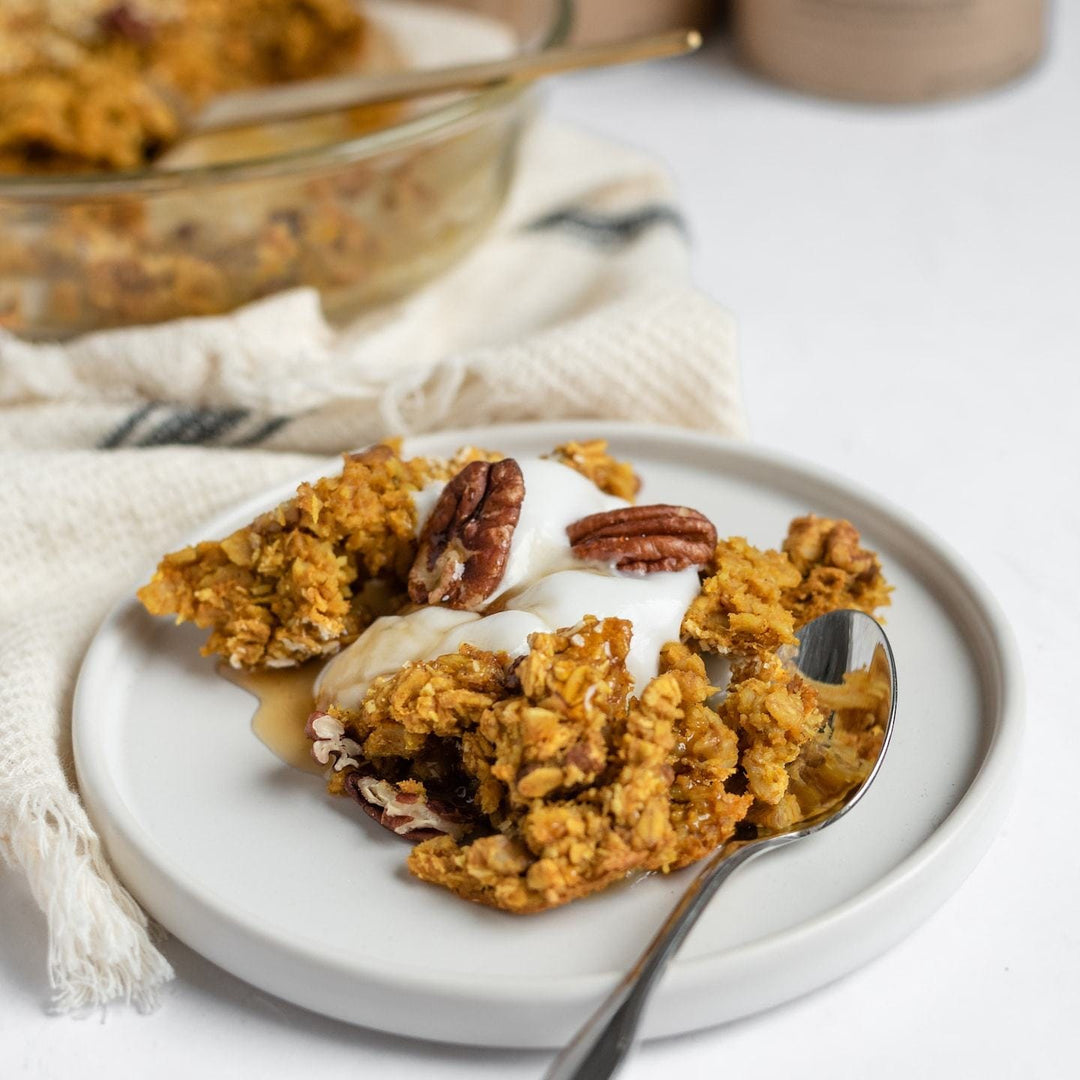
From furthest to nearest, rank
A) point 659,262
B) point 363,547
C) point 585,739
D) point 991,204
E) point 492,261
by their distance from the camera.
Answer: point 991,204 < point 492,261 < point 659,262 < point 363,547 < point 585,739

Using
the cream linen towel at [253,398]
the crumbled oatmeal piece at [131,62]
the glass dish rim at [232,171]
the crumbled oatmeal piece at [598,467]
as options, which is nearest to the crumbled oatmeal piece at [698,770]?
the crumbled oatmeal piece at [598,467]

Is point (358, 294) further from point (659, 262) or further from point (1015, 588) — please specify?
point (1015, 588)

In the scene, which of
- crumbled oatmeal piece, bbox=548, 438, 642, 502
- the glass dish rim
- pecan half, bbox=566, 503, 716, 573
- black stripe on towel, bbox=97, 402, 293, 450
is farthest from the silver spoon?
the glass dish rim

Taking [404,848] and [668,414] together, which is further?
[668,414]

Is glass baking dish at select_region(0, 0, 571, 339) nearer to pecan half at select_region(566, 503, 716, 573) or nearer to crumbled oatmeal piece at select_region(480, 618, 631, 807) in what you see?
pecan half at select_region(566, 503, 716, 573)

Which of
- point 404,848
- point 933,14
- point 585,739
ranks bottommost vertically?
point 404,848

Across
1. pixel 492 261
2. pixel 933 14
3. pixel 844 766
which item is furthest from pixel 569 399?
pixel 933 14
